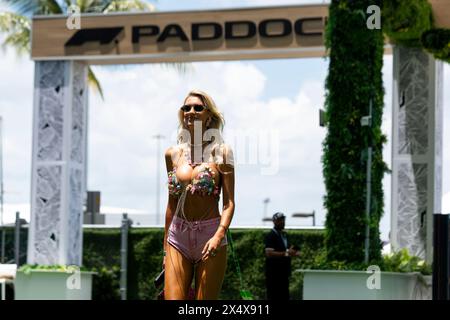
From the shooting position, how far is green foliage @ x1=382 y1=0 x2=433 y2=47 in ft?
60.7

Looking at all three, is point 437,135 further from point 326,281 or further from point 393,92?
point 326,281

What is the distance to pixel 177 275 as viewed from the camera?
7.48 metres

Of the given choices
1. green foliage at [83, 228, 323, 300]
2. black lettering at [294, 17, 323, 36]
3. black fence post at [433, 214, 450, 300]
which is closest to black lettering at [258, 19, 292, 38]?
black lettering at [294, 17, 323, 36]

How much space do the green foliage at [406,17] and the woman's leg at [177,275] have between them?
11.6m

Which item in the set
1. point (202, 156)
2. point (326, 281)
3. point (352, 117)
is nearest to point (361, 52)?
point (352, 117)

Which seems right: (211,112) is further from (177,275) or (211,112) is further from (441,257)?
(441,257)

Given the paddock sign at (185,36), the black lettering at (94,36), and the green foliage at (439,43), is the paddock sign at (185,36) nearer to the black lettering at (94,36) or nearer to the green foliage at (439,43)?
the black lettering at (94,36)

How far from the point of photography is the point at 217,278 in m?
7.45

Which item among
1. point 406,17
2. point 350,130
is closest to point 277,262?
point 350,130

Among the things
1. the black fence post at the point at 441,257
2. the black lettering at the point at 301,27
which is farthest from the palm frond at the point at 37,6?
the black fence post at the point at 441,257

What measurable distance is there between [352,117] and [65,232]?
7.63m

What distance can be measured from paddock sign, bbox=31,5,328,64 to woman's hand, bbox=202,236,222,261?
1413 centimetres

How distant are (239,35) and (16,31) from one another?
15.9 m
